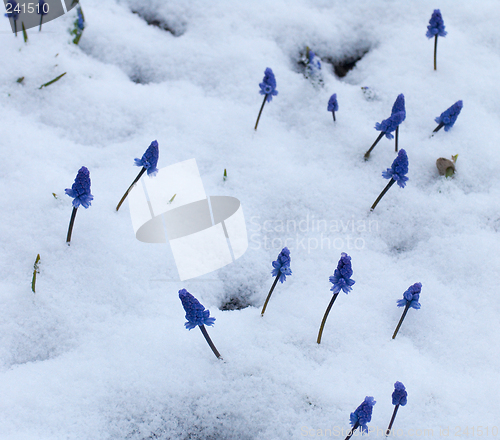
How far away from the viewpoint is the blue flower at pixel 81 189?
2.44 meters

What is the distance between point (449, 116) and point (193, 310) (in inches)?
112

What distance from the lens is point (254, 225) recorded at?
10.2 feet

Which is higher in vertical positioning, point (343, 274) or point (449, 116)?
point (449, 116)

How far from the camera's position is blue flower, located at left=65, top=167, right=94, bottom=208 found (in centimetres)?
244

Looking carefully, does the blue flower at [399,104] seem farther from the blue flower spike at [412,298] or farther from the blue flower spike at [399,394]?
the blue flower spike at [399,394]

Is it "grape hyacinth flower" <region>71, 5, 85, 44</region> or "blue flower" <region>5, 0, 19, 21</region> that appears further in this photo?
"grape hyacinth flower" <region>71, 5, 85, 44</region>

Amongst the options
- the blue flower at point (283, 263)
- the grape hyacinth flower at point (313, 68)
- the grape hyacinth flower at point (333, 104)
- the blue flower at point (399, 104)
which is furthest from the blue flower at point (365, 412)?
the grape hyacinth flower at point (313, 68)

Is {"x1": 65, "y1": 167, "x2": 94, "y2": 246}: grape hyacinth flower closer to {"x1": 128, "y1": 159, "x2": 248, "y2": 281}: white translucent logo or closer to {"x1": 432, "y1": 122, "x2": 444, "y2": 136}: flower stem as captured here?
{"x1": 128, "y1": 159, "x2": 248, "y2": 281}: white translucent logo

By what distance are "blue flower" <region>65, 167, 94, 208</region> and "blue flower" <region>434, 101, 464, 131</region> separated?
2.94 meters

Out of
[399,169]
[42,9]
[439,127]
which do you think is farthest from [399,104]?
[42,9]

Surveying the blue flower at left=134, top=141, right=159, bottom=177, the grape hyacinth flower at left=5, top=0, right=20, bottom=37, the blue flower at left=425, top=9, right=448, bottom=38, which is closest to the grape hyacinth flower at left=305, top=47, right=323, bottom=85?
the blue flower at left=425, top=9, right=448, bottom=38

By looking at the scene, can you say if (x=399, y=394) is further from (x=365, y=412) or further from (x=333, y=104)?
(x=333, y=104)

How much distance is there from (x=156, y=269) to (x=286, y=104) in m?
2.14

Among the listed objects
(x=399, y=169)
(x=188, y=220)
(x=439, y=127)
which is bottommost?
(x=188, y=220)
